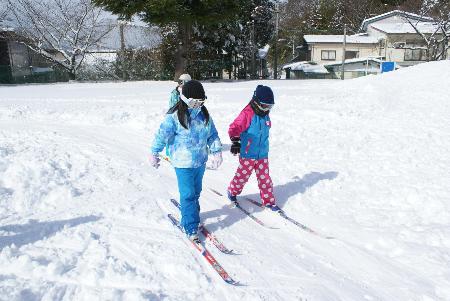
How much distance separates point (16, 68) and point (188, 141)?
1067 inches

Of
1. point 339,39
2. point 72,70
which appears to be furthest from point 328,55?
point 72,70

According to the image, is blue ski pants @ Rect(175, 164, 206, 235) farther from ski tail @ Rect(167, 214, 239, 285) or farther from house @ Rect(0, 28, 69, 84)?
house @ Rect(0, 28, 69, 84)

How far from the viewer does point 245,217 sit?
470cm

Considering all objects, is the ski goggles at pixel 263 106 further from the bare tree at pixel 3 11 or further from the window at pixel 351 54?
the window at pixel 351 54

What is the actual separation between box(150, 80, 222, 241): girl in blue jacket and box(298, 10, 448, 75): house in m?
35.9

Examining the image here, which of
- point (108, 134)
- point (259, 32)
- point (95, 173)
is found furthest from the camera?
point (259, 32)

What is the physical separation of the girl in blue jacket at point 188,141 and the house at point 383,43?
35.9m

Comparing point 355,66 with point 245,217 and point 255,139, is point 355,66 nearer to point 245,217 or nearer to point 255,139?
point 255,139

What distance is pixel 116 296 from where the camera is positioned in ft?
9.30

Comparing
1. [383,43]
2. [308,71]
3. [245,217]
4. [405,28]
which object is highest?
[405,28]

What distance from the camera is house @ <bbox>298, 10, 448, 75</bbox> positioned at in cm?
3862

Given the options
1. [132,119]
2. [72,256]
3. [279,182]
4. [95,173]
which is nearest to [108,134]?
[132,119]

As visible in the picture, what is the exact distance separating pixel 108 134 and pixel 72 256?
5.55 meters

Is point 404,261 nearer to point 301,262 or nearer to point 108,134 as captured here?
point 301,262
